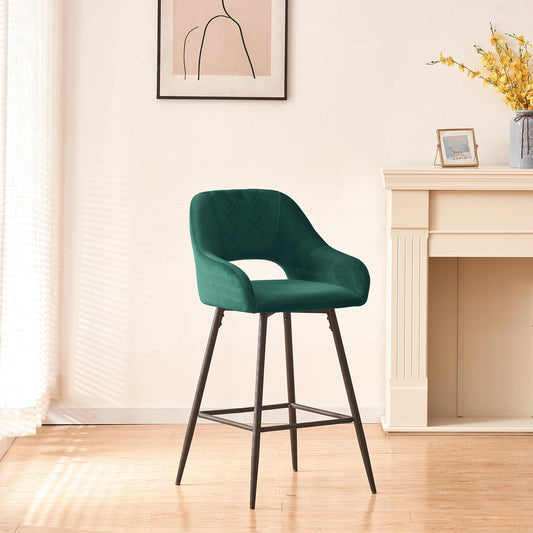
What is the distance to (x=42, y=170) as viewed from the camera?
9.71 feet

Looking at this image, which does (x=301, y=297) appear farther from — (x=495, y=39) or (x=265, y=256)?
(x=495, y=39)

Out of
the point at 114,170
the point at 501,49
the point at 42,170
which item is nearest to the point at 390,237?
the point at 501,49

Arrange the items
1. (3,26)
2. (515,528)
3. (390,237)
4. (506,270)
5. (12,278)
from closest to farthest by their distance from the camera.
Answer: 1. (515,528)
2. (3,26)
3. (12,278)
4. (390,237)
5. (506,270)

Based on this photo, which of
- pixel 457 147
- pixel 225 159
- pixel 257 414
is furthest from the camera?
pixel 225 159

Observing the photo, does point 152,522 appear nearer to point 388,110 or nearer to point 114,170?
point 114,170

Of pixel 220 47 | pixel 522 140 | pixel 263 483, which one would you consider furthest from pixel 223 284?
pixel 522 140

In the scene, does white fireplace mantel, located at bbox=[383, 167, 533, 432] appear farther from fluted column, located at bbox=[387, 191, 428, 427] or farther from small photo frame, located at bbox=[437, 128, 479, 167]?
small photo frame, located at bbox=[437, 128, 479, 167]

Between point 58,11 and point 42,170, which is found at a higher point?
point 58,11

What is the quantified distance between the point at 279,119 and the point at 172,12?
2.00 ft

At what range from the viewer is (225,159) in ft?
10.5

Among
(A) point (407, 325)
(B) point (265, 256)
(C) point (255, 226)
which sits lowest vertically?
(A) point (407, 325)

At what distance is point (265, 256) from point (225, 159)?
0.70 m

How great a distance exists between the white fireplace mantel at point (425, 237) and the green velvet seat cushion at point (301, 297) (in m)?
0.65

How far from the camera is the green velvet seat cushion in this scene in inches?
88.2
